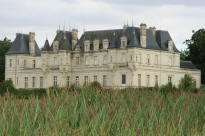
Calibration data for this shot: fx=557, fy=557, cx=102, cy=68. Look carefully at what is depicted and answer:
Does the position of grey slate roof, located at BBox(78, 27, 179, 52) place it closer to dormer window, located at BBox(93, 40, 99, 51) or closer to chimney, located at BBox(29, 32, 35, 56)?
dormer window, located at BBox(93, 40, 99, 51)

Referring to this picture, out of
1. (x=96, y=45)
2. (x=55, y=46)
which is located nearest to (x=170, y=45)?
(x=96, y=45)

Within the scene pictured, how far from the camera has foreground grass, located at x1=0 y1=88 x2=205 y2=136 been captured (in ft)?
26.0

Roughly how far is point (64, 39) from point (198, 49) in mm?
17675

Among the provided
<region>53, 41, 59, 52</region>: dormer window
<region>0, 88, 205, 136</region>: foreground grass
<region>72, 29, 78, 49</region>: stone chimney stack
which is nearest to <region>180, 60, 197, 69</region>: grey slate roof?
<region>72, 29, 78, 49</region>: stone chimney stack

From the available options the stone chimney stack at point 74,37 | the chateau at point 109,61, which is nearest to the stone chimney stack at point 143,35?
the chateau at point 109,61

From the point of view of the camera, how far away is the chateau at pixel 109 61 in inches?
2672

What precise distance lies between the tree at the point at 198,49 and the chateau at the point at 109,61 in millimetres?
1731

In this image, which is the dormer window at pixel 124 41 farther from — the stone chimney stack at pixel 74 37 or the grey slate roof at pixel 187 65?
the grey slate roof at pixel 187 65

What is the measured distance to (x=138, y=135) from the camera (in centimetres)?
788

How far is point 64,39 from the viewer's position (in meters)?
74.2

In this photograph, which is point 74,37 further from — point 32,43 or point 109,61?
point 32,43

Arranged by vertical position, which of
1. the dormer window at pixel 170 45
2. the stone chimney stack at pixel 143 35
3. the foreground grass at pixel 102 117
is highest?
the stone chimney stack at pixel 143 35

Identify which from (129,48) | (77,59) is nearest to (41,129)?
(129,48)

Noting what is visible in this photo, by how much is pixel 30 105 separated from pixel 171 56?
62.4 meters
